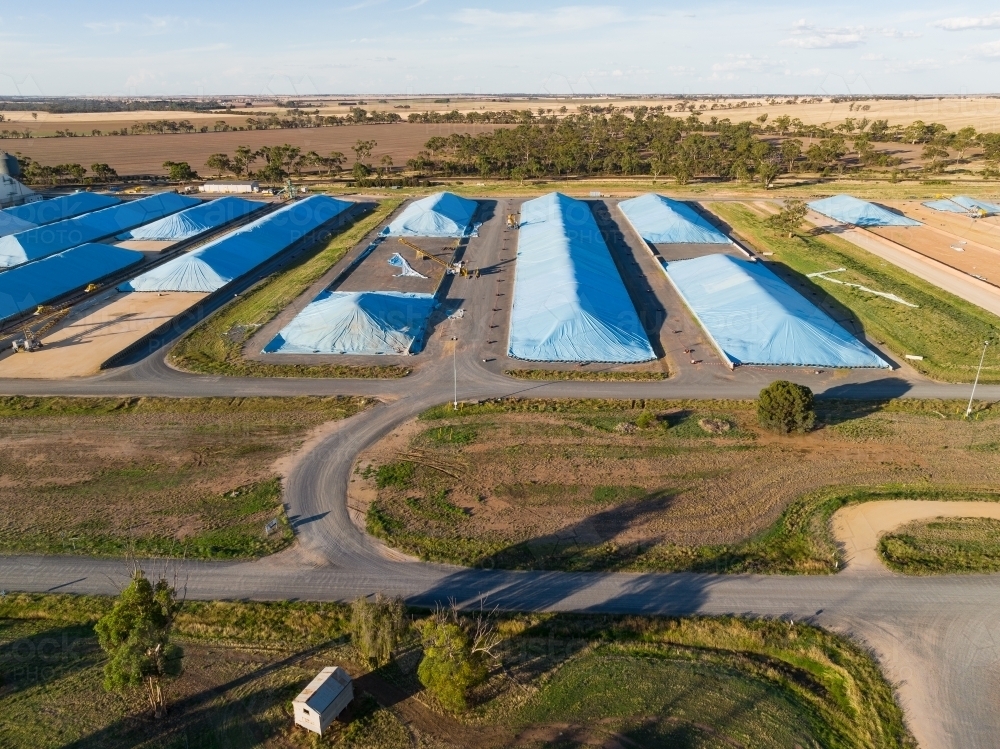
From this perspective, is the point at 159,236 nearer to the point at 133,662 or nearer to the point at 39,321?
the point at 39,321

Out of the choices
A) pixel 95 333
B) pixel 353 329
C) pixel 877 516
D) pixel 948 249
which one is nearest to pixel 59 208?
pixel 95 333

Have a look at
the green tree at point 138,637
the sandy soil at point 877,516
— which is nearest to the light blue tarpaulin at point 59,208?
the green tree at point 138,637

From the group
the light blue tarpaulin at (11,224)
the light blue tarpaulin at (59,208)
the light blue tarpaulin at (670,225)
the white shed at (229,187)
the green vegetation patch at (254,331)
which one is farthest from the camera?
the white shed at (229,187)

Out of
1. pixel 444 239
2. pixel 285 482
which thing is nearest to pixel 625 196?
pixel 444 239

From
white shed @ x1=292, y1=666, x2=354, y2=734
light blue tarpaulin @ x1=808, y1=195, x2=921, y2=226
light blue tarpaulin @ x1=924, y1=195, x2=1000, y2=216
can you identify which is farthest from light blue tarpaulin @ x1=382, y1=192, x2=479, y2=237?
light blue tarpaulin @ x1=924, y1=195, x2=1000, y2=216

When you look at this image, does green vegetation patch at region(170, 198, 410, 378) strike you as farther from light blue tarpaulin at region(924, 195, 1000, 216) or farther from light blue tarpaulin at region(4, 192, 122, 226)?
light blue tarpaulin at region(924, 195, 1000, 216)

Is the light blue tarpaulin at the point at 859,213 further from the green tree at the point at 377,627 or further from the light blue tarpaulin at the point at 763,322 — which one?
the green tree at the point at 377,627

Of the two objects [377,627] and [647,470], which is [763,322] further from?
[377,627]
